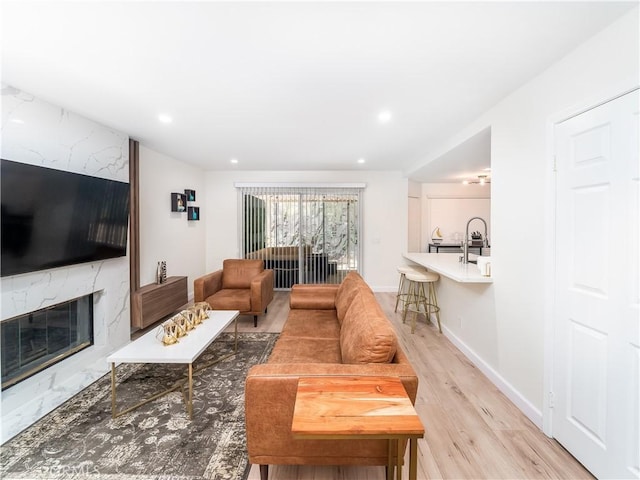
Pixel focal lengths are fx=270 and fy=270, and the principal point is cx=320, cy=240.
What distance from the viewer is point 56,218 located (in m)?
2.36

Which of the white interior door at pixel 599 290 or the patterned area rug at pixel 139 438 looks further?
the patterned area rug at pixel 139 438

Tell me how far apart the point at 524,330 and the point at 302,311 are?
6.76 ft

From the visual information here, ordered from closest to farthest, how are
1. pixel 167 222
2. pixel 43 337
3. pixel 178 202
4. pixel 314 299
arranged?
1. pixel 43 337
2. pixel 314 299
3. pixel 167 222
4. pixel 178 202

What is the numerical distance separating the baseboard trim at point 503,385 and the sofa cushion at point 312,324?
1469mm

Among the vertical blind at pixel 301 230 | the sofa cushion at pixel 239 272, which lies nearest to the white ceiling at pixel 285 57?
the sofa cushion at pixel 239 272

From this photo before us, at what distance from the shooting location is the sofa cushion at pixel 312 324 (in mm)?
2475

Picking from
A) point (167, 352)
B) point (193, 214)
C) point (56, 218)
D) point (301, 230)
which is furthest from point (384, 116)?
point (193, 214)

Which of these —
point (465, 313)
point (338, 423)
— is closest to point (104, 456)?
point (338, 423)

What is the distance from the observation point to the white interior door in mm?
1388

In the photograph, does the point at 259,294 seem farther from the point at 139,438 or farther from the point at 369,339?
the point at 369,339

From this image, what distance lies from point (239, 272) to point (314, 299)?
1.69 m

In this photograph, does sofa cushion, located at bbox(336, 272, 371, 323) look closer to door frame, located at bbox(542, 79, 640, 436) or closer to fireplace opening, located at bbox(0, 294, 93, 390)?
door frame, located at bbox(542, 79, 640, 436)

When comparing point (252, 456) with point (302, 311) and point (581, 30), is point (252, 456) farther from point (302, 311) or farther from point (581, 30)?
point (581, 30)

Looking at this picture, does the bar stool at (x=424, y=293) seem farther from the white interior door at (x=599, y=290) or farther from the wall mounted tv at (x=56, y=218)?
the wall mounted tv at (x=56, y=218)
